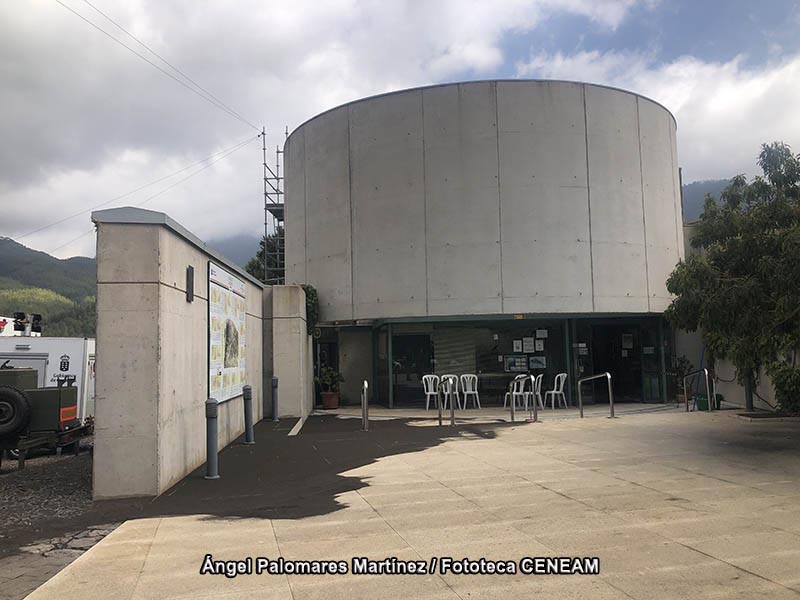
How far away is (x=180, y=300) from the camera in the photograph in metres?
8.23

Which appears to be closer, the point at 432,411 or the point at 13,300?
the point at 432,411

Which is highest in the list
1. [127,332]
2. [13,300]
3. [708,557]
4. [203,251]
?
[13,300]

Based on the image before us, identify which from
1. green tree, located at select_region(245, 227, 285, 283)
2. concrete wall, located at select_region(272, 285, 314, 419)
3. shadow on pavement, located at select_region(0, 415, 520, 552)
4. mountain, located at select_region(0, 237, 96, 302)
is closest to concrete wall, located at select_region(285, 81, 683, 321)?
concrete wall, located at select_region(272, 285, 314, 419)

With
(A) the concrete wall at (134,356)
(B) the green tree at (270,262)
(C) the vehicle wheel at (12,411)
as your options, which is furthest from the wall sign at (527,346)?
(B) the green tree at (270,262)

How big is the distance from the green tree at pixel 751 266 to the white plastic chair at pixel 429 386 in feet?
25.0

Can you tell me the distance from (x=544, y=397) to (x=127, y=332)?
13.0 metres

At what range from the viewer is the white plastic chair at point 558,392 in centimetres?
1691

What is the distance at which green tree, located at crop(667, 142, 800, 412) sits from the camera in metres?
8.63

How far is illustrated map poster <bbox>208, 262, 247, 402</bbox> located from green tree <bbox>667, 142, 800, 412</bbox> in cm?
729

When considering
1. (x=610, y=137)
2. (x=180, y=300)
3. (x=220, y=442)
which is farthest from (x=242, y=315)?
(x=610, y=137)

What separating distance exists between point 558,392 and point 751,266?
8.16 meters

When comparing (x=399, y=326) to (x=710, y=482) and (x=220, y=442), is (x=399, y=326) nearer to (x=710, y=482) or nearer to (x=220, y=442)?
(x=220, y=442)

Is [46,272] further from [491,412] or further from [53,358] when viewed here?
[491,412]

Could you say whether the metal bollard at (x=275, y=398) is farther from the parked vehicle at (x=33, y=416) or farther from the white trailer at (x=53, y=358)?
the parked vehicle at (x=33, y=416)
